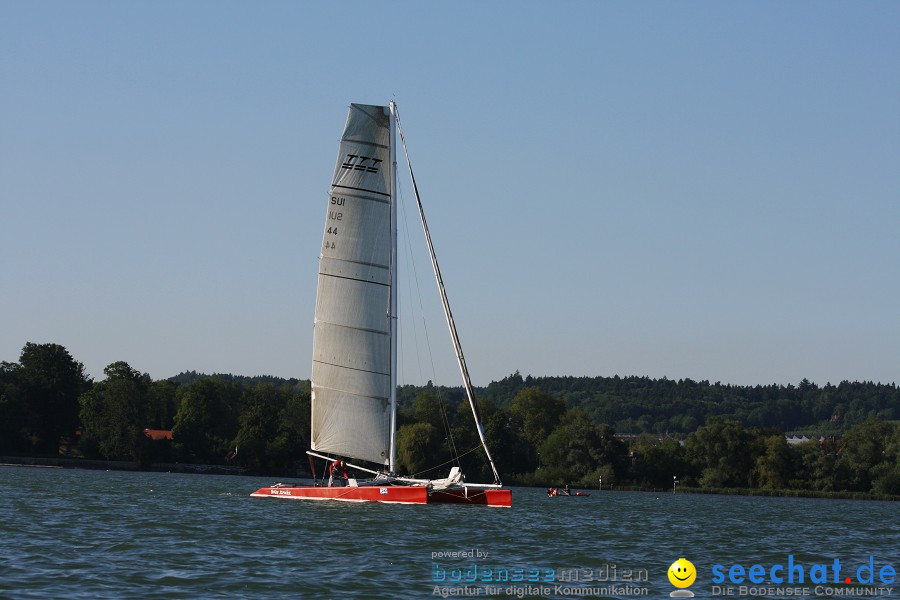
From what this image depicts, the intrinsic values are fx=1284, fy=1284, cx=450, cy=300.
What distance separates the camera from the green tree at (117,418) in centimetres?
12450

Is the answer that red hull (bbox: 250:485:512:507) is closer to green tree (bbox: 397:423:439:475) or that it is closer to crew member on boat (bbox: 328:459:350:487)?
crew member on boat (bbox: 328:459:350:487)

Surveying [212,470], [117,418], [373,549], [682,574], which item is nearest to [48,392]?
[117,418]

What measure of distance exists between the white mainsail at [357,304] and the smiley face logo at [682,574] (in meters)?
22.9

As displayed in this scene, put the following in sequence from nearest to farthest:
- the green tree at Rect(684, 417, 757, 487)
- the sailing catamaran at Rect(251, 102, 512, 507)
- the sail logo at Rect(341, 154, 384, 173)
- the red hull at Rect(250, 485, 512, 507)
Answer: the red hull at Rect(250, 485, 512, 507) → the sailing catamaran at Rect(251, 102, 512, 507) → the sail logo at Rect(341, 154, 384, 173) → the green tree at Rect(684, 417, 757, 487)

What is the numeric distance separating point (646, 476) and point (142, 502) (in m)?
78.5

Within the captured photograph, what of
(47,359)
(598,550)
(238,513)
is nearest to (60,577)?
(598,550)

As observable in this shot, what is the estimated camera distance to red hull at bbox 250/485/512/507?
51.8 meters

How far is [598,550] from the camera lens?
37.8 m

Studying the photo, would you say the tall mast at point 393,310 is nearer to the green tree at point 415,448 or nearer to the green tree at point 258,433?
the green tree at point 415,448

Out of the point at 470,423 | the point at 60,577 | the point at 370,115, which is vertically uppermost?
the point at 370,115

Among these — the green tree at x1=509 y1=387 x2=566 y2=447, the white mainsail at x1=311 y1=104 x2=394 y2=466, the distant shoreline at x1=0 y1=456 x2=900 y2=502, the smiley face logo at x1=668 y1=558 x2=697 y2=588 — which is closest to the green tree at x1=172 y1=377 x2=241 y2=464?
the distant shoreline at x1=0 y1=456 x2=900 y2=502

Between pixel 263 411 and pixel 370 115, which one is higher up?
pixel 370 115

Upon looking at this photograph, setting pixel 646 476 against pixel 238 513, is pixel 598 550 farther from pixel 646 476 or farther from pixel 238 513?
pixel 646 476

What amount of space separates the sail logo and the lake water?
13845mm
